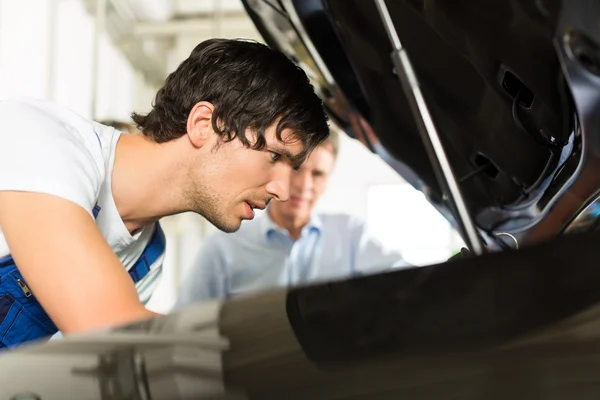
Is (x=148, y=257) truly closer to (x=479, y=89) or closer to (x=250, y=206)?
(x=250, y=206)

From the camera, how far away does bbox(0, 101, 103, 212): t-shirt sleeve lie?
732 mm

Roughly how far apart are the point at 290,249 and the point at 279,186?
1337 mm

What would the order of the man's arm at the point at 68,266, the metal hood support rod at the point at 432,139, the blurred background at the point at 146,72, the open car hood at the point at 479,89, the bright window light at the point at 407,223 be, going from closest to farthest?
1. the man's arm at the point at 68,266
2. the open car hood at the point at 479,89
3. the metal hood support rod at the point at 432,139
4. the blurred background at the point at 146,72
5. the bright window light at the point at 407,223

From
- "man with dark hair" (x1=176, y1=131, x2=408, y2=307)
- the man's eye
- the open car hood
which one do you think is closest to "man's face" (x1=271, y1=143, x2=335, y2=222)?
"man with dark hair" (x1=176, y1=131, x2=408, y2=307)

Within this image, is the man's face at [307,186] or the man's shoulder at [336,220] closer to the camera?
the man's face at [307,186]

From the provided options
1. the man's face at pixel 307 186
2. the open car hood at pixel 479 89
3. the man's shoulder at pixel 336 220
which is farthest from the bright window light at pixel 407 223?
the open car hood at pixel 479 89

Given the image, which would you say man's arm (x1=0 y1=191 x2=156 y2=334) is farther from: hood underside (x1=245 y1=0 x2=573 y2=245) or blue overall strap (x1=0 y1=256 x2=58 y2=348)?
hood underside (x1=245 y1=0 x2=573 y2=245)

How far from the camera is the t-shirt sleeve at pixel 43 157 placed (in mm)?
732

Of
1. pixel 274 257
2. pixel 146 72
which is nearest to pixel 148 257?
pixel 274 257

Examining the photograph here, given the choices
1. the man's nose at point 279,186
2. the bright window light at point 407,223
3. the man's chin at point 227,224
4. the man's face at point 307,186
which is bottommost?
the bright window light at point 407,223

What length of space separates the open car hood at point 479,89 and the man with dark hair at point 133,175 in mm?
109

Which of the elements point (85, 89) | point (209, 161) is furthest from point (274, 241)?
point (85, 89)

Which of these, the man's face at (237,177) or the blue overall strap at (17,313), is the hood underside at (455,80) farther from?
the blue overall strap at (17,313)

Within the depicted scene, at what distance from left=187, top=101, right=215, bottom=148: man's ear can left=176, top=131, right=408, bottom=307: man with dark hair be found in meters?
1.13
